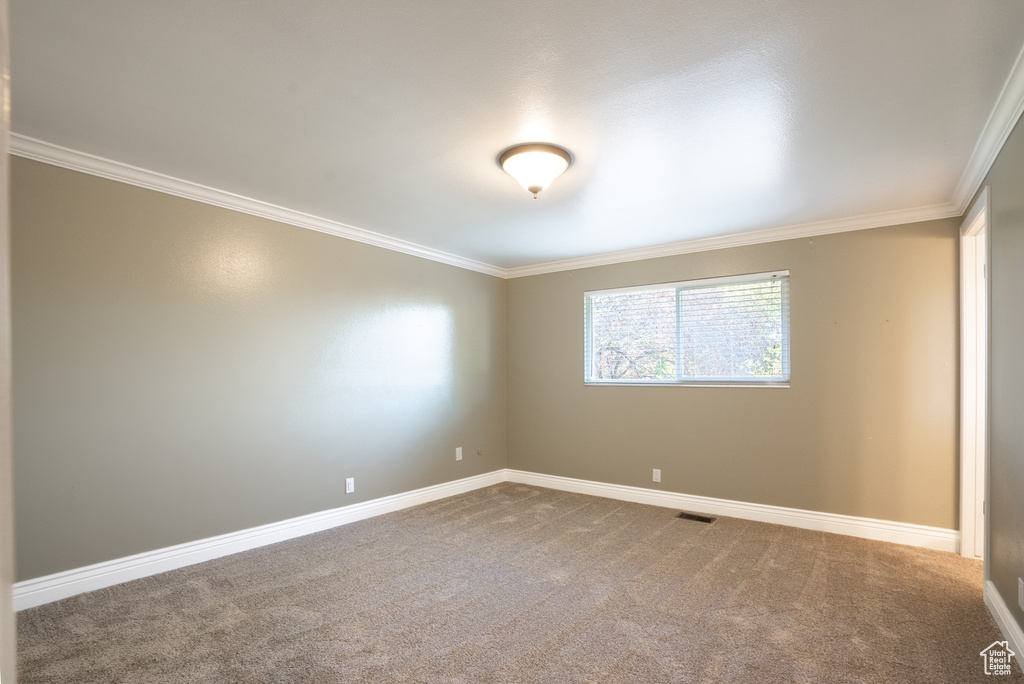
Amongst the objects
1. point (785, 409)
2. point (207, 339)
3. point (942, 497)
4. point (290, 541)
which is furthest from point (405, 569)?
point (942, 497)

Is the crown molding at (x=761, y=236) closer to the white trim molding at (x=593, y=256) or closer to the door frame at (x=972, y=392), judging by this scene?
the white trim molding at (x=593, y=256)

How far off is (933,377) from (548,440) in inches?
130

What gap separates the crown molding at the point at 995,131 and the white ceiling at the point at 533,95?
15mm

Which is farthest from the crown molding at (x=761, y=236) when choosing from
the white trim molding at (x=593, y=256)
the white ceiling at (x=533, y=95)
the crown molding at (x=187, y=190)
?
the crown molding at (x=187, y=190)

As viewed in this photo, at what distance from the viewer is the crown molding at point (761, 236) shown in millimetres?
3806

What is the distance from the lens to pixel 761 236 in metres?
4.43

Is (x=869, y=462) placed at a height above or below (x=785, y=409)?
below

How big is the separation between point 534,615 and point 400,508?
2278mm

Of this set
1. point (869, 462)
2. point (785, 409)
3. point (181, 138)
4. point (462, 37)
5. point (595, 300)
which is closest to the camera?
point (462, 37)

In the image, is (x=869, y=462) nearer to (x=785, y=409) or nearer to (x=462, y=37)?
(x=785, y=409)

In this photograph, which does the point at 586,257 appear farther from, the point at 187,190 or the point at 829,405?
the point at 187,190

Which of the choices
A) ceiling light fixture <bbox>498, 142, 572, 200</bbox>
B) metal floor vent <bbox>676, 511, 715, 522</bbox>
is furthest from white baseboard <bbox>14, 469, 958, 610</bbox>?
ceiling light fixture <bbox>498, 142, 572, 200</bbox>

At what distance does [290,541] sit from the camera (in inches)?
151

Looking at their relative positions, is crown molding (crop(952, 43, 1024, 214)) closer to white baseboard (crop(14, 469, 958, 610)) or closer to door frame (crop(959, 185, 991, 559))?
door frame (crop(959, 185, 991, 559))
